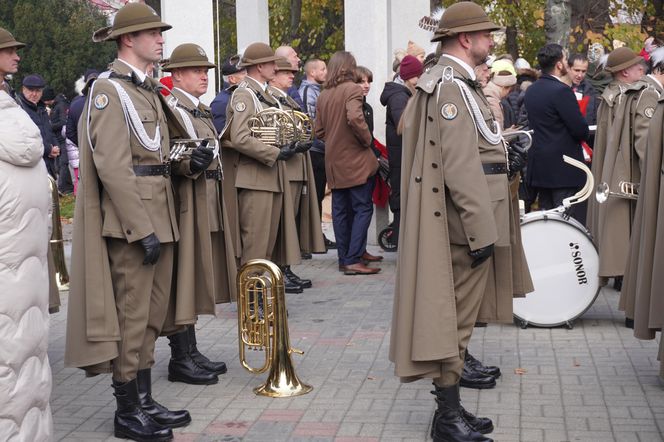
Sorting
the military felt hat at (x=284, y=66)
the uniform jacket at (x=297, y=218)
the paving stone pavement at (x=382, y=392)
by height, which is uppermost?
the military felt hat at (x=284, y=66)

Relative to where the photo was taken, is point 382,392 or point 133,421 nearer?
point 133,421

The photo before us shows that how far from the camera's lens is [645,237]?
6.50 meters

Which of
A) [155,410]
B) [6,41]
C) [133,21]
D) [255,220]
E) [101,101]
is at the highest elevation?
[133,21]

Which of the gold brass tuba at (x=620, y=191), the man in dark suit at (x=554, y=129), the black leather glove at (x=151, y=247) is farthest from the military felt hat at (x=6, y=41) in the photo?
the man in dark suit at (x=554, y=129)

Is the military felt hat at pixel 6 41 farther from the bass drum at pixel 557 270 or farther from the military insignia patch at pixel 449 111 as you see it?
the bass drum at pixel 557 270

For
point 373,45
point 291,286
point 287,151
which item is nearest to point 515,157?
point 287,151

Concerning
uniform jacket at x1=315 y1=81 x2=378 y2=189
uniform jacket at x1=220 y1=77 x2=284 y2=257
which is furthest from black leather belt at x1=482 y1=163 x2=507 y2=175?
uniform jacket at x1=315 y1=81 x2=378 y2=189

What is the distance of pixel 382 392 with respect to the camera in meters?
6.79

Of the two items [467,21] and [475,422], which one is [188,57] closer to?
[467,21]

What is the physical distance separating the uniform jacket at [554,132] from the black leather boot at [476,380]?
3.37 meters

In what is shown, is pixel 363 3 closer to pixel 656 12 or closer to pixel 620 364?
pixel 620 364

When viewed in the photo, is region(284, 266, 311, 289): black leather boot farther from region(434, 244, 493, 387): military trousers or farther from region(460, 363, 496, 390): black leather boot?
region(434, 244, 493, 387): military trousers

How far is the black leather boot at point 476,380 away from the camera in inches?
268

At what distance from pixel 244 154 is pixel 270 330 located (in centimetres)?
225
